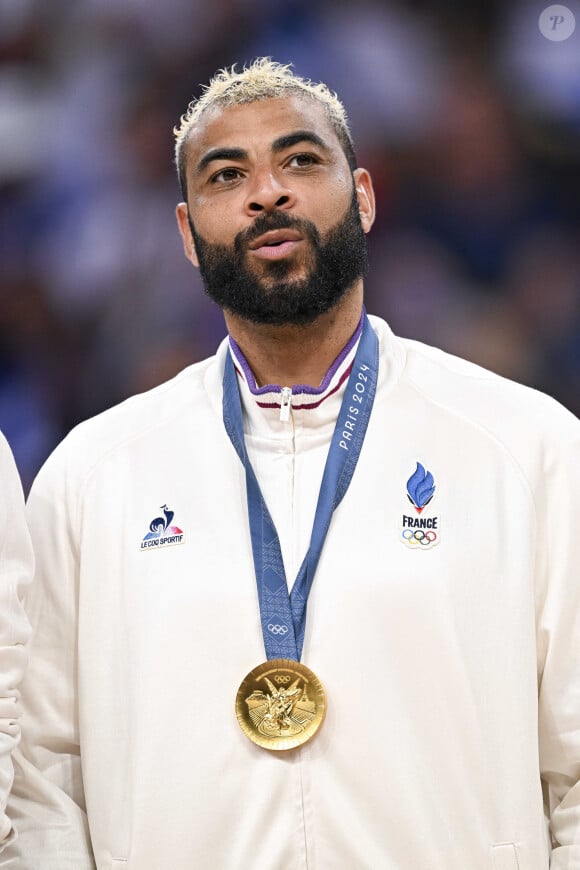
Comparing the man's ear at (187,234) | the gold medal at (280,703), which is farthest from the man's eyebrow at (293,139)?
the gold medal at (280,703)

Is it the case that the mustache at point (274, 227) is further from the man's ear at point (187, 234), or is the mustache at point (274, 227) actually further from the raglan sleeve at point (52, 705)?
the raglan sleeve at point (52, 705)

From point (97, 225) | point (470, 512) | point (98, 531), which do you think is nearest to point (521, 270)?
point (470, 512)

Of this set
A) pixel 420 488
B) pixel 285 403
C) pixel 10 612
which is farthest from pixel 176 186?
pixel 10 612

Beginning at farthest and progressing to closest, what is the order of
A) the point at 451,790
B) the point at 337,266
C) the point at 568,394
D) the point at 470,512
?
the point at 568,394 < the point at 337,266 < the point at 470,512 < the point at 451,790

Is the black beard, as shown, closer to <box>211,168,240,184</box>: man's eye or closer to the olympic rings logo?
<box>211,168,240,184</box>: man's eye

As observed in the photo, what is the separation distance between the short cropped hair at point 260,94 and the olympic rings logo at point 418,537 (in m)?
0.99

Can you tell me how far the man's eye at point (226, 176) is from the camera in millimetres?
2809

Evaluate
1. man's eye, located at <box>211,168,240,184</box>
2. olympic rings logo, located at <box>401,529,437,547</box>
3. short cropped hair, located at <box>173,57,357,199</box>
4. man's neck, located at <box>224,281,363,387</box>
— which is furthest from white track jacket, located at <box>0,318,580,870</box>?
short cropped hair, located at <box>173,57,357,199</box>

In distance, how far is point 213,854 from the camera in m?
2.42

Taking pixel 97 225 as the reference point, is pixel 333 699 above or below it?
below

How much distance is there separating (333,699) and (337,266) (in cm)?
103

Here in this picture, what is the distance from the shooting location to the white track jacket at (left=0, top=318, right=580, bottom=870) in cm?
241

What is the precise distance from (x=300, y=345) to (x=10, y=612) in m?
0.96

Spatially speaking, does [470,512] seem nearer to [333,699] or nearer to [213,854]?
[333,699]
